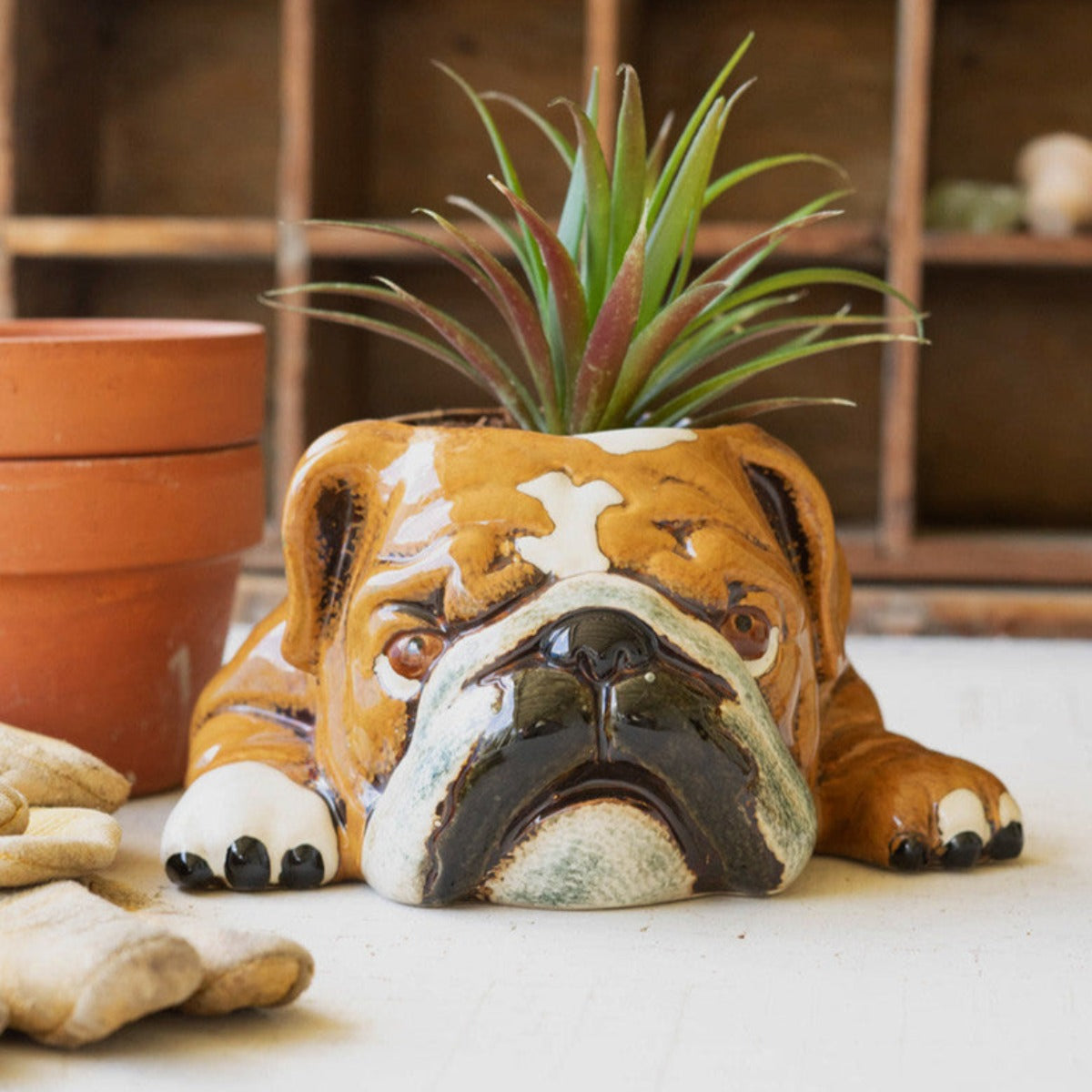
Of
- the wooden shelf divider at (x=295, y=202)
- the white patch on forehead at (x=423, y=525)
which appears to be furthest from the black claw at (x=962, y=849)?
the wooden shelf divider at (x=295, y=202)

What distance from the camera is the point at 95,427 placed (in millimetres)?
1086

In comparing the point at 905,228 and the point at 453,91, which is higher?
the point at 453,91

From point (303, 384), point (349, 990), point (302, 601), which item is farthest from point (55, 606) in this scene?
point (303, 384)

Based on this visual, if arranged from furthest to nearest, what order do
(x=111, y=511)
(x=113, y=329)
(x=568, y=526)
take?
(x=113, y=329) → (x=111, y=511) → (x=568, y=526)

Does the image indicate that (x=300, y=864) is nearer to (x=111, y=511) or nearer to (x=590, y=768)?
(x=590, y=768)

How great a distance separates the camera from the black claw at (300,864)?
93cm

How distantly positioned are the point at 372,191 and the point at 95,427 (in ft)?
4.74

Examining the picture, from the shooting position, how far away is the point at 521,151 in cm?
243

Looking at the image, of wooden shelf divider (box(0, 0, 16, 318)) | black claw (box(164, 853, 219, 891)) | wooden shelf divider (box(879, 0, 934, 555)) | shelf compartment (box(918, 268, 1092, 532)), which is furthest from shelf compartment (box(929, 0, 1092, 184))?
black claw (box(164, 853, 219, 891))

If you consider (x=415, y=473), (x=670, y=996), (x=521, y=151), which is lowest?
(x=670, y=996)

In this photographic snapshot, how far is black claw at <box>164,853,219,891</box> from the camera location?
924mm

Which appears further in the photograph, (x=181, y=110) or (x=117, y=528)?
(x=181, y=110)

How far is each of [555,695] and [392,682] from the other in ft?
0.35

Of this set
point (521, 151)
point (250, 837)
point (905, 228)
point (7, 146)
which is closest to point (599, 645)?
point (250, 837)
